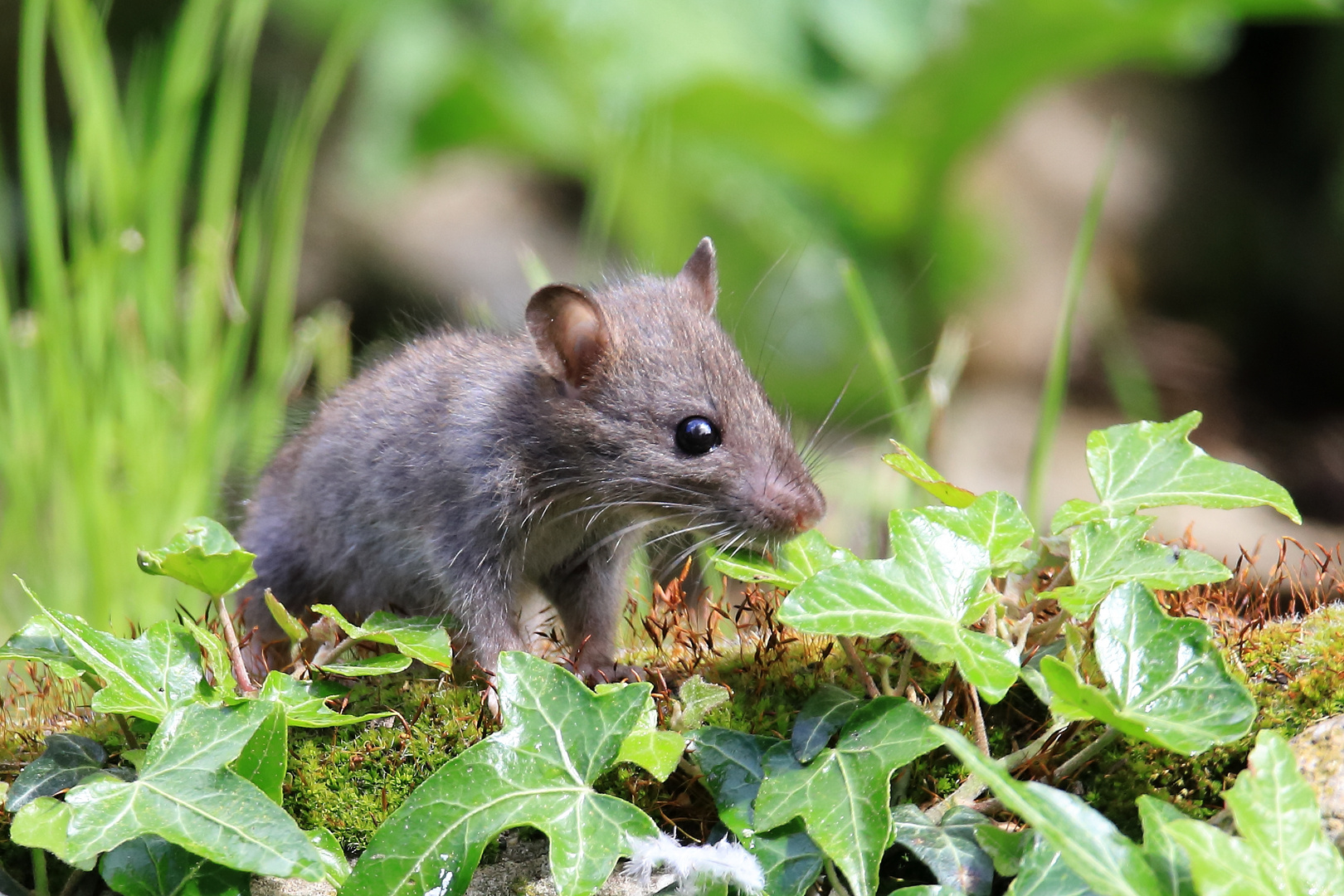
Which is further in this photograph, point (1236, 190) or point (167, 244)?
point (1236, 190)

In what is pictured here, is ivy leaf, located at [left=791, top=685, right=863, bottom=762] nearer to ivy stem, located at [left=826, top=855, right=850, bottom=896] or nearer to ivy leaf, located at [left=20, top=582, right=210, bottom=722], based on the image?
ivy stem, located at [left=826, top=855, right=850, bottom=896]

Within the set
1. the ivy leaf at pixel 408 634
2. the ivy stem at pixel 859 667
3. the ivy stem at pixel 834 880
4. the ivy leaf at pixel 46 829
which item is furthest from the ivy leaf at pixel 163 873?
the ivy stem at pixel 859 667

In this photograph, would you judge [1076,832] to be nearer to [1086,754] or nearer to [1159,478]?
[1086,754]

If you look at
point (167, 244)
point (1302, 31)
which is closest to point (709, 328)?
point (167, 244)

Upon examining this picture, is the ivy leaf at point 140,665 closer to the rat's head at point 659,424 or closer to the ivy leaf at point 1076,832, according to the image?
the rat's head at point 659,424

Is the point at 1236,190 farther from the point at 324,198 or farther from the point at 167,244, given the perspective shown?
the point at 167,244

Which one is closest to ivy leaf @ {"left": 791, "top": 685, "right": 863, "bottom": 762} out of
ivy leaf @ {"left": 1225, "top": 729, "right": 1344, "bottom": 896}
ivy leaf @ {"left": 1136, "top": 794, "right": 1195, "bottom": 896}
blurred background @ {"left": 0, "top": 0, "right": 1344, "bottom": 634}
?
ivy leaf @ {"left": 1136, "top": 794, "right": 1195, "bottom": 896}

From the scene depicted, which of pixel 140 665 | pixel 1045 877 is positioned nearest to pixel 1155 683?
pixel 1045 877
